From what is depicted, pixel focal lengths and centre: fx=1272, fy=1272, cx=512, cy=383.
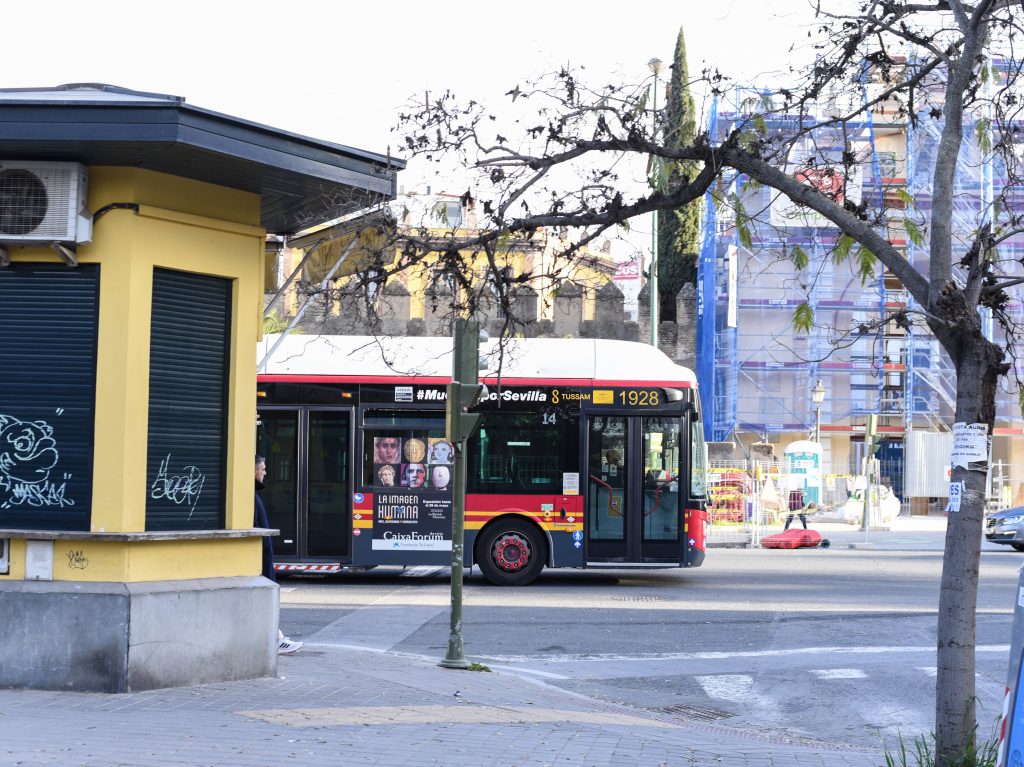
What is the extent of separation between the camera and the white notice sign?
6727mm

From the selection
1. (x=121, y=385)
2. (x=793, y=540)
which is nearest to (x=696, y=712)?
(x=121, y=385)

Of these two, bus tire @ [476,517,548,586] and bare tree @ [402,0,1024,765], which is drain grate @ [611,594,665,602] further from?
bare tree @ [402,0,1024,765]

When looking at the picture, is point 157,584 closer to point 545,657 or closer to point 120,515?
point 120,515

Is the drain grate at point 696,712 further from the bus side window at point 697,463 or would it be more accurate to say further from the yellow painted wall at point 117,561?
the bus side window at point 697,463

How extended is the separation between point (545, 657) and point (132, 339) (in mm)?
5777

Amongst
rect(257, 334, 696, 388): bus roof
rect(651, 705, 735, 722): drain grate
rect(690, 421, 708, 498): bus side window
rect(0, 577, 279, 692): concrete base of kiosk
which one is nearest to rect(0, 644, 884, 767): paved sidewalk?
rect(0, 577, 279, 692): concrete base of kiosk

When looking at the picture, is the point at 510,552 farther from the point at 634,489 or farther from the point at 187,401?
the point at 187,401

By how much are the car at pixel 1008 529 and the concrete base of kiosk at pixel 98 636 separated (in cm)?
2220

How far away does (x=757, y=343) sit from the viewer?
136 feet

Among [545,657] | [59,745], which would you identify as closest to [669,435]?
[545,657]

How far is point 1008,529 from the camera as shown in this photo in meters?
27.5

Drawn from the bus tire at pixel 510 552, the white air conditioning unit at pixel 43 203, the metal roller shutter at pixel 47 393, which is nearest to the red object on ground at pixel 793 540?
the bus tire at pixel 510 552

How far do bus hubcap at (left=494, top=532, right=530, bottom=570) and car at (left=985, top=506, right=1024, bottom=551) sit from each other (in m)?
13.4

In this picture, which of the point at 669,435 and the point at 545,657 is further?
the point at 669,435
